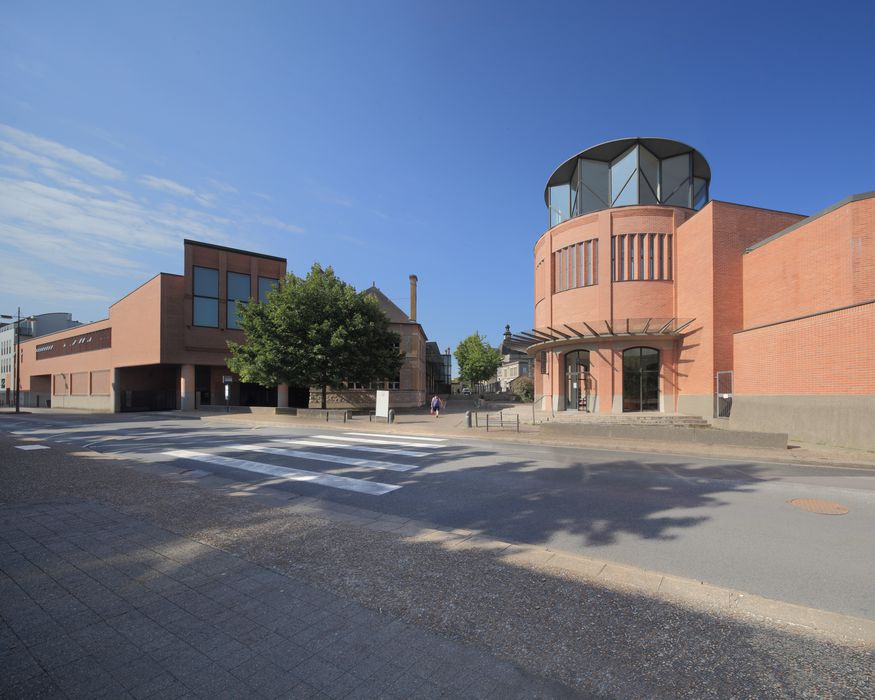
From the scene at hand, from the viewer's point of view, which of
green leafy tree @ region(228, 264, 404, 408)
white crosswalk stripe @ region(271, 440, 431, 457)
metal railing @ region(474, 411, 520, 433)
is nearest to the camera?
white crosswalk stripe @ region(271, 440, 431, 457)

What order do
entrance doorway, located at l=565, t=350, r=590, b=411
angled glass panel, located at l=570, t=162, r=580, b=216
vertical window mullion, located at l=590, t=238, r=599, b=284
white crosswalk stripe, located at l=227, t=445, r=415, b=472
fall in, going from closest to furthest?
white crosswalk stripe, located at l=227, t=445, r=415, b=472 < vertical window mullion, located at l=590, t=238, r=599, b=284 < entrance doorway, located at l=565, t=350, r=590, b=411 < angled glass panel, located at l=570, t=162, r=580, b=216

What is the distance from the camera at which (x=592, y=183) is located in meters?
27.8

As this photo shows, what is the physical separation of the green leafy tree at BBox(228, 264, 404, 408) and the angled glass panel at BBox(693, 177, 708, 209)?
2155 centimetres

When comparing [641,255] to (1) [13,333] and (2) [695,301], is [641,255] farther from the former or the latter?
(1) [13,333]

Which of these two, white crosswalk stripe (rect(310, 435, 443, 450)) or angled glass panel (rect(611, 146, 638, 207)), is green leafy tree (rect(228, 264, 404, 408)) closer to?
white crosswalk stripe (rect(310, 435, 443, 450))

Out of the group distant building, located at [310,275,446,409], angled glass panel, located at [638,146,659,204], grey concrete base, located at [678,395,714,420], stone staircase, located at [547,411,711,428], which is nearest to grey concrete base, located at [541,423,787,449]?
stone staircase, located at [547,411,711,428]

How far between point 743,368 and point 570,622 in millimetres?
19529

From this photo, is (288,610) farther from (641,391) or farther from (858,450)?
(641,391)

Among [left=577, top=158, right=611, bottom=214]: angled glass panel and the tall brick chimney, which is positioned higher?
[left=577, top=158, right=611, bottom=214]: angled glass panel

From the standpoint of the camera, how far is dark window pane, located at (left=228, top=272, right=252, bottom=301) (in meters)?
39.2

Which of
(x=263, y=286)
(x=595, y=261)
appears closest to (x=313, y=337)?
(x=263, y=286)

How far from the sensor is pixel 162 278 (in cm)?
3597

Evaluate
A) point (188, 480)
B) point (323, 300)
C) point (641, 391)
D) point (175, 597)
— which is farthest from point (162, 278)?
point (175, 597)

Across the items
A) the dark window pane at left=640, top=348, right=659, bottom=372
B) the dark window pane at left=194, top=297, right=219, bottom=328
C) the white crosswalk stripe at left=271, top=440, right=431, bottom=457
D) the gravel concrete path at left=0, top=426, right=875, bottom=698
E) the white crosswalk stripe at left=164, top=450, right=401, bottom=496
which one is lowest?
the white crosswalk stripe at left=271, top=440, right=431, bottom=457
